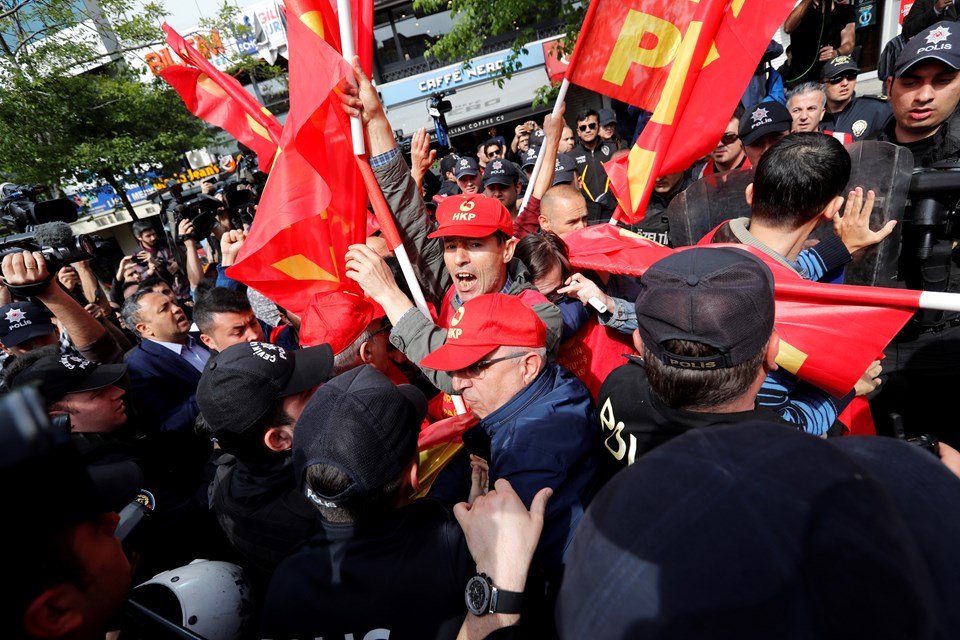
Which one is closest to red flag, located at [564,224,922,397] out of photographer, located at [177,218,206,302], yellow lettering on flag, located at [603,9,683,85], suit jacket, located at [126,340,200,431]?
yellow lettering on flag, located at [603,9,683,85]

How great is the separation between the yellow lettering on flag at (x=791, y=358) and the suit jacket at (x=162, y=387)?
2.90 metres

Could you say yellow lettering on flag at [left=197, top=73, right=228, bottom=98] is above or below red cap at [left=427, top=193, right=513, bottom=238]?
above

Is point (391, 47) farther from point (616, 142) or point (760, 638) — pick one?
point (760, 638)

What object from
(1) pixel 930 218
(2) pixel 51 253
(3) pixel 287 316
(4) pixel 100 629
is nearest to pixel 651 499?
(4) pixel 100 629

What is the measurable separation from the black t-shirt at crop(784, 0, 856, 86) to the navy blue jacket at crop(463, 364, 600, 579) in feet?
20.2

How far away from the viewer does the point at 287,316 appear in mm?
3510

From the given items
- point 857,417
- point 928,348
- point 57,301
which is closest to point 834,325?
point 857,417

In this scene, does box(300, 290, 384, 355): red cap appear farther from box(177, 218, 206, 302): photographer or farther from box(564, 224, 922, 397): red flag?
box(177, 218, 206, 302): photographer

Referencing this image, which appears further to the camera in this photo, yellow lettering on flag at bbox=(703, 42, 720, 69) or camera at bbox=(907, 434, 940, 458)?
yellow lettering on flag at bbox=(703, 42, 720, 69)

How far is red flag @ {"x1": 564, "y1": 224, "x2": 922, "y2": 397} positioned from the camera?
1650 mm

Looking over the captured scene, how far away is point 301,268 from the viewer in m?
2.54

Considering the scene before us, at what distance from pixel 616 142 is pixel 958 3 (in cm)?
341

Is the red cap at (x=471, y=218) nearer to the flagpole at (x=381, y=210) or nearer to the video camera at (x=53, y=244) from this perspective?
the flagpole at (x=381, y=210)

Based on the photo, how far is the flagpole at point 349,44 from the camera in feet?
6.38
